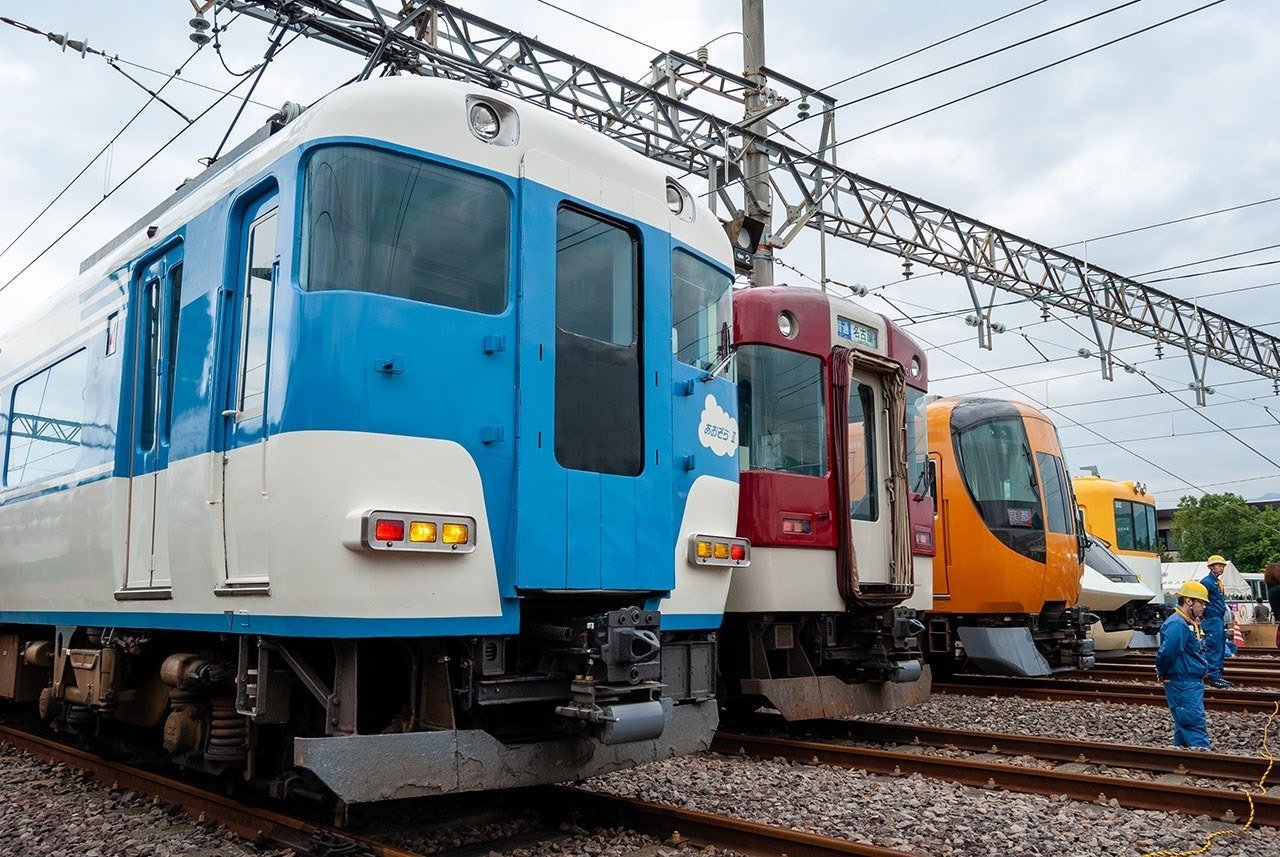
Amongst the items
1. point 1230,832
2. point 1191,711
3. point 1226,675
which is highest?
point 1191,711

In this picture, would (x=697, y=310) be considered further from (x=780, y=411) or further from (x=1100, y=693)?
(x=1100, y=693)

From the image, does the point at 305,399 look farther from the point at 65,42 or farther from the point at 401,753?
the point at 65,42

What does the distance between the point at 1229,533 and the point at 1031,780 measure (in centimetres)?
6538

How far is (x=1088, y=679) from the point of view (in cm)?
1375

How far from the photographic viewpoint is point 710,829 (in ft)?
17.9

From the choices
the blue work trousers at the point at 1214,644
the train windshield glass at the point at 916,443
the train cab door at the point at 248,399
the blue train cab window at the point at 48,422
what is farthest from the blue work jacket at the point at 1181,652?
the blue train cab window at the point at 48,422

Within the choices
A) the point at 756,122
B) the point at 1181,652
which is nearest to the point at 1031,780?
the point at 1181,652

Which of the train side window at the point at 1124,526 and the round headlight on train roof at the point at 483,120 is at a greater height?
the round headlight on train roof at the point at 483,120

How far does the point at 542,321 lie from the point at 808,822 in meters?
3.08

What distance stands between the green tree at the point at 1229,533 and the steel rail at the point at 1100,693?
55328 millimetres

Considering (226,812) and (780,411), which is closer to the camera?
(226,812)

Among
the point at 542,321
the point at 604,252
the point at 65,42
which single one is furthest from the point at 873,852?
the point at 65,42

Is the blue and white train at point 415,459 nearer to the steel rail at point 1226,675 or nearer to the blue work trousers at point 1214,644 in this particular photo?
the blue work trousers at point 1214,644

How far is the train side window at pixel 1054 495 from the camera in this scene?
42.1ft
